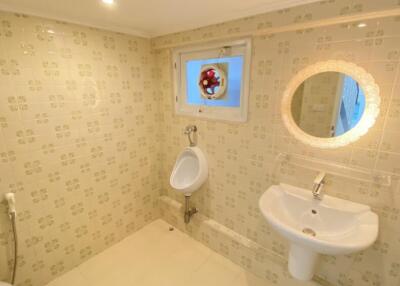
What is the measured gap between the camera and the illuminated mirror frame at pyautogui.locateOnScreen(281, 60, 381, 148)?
1.09 metres

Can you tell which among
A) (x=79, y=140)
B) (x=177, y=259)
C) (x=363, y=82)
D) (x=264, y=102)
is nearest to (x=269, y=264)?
(x=177, y=259)

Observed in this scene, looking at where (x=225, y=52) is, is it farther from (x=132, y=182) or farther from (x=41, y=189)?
(x=41, y=189)

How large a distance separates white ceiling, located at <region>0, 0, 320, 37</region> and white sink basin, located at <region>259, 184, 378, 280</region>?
1.17 m

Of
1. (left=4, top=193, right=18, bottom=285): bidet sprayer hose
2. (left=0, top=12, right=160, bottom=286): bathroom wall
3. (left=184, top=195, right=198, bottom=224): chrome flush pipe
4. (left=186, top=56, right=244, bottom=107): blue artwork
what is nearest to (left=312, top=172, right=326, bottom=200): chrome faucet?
(left=186, top=56, right=244, bottom=107): blue artwork

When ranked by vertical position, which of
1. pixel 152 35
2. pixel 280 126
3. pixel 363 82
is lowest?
pixel 280 126

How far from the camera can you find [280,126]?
4.56 feet

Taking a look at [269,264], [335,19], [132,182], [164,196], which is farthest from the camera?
[164,196]

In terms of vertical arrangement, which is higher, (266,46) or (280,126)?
(266,46)

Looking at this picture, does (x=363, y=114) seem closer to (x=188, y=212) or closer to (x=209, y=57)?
(x=209, y=57)

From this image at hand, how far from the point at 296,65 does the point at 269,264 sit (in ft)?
4.79

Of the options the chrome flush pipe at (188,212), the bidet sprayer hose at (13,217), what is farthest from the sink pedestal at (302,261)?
the bidet sprayer hose at (13,217)

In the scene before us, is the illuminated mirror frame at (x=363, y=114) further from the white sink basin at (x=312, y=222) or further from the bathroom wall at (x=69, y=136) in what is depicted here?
the bathroom wall at (x=69, y=136)

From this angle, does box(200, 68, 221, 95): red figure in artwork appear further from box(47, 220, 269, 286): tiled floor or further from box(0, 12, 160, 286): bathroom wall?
box(47, 220, 269, 286): tiled floor

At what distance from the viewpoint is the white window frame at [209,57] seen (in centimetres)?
148
